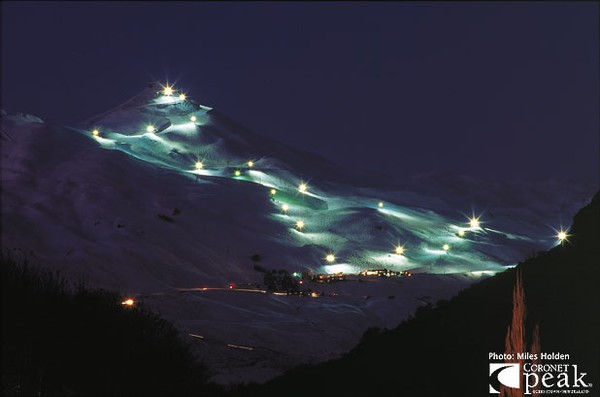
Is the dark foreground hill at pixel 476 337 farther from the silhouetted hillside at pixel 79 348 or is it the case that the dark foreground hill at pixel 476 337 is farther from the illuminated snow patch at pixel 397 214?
the illuminated snow patch at pixel 397 214

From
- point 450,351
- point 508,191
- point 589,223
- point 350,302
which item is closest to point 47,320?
point 450,351

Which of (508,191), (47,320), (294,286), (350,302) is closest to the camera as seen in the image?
(47,320)

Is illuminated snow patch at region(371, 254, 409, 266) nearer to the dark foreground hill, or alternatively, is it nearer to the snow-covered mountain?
the snow-covered mountain

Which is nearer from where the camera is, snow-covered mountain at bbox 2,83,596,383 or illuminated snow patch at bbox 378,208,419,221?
snow-covered mountain at bbox 2,83,596,383

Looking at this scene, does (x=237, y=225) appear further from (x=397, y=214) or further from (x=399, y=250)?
(x=397, y=214)

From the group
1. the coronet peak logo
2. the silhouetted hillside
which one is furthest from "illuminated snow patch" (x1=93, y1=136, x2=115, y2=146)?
the coronet peak logo

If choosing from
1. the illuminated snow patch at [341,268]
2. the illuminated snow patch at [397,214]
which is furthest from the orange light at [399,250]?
the illuminated snow patch at [397,214]

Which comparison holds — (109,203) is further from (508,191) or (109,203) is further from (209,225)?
(508,191)
